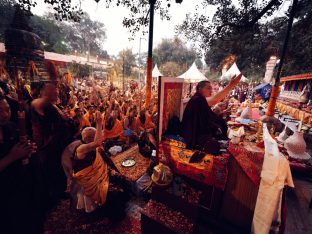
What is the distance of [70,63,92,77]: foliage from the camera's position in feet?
93.4

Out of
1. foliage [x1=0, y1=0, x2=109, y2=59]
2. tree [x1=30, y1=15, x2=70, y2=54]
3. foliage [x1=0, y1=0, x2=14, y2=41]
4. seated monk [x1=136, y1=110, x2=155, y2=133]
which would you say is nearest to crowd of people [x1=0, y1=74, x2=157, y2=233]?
seated monk [x1=136, y1=110, x2=155, y2=133]

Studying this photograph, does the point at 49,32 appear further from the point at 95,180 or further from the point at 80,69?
the point at 95,180

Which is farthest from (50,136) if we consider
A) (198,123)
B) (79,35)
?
(79,35)

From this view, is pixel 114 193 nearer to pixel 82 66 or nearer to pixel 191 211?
pixel 191 211

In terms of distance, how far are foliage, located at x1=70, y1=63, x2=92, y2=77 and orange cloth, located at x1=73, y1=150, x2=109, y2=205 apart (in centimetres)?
2840

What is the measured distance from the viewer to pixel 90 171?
9.91 ft

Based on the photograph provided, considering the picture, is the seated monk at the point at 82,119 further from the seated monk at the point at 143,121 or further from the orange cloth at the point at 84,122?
the seated monk at the point at 143,121

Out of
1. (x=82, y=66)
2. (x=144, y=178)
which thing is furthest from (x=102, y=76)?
(x=144, y=178)

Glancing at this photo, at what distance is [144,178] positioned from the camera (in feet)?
13.8

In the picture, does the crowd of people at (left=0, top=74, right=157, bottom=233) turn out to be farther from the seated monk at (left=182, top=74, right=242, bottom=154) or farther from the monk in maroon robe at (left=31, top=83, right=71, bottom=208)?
the seated monk at (left=182, top=74, right=242, bottom=154)

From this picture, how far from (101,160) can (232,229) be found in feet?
8.91

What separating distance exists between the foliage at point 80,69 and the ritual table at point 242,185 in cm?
2973

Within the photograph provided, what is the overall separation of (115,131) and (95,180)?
3.38 metres

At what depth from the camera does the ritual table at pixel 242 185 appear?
266 cm
